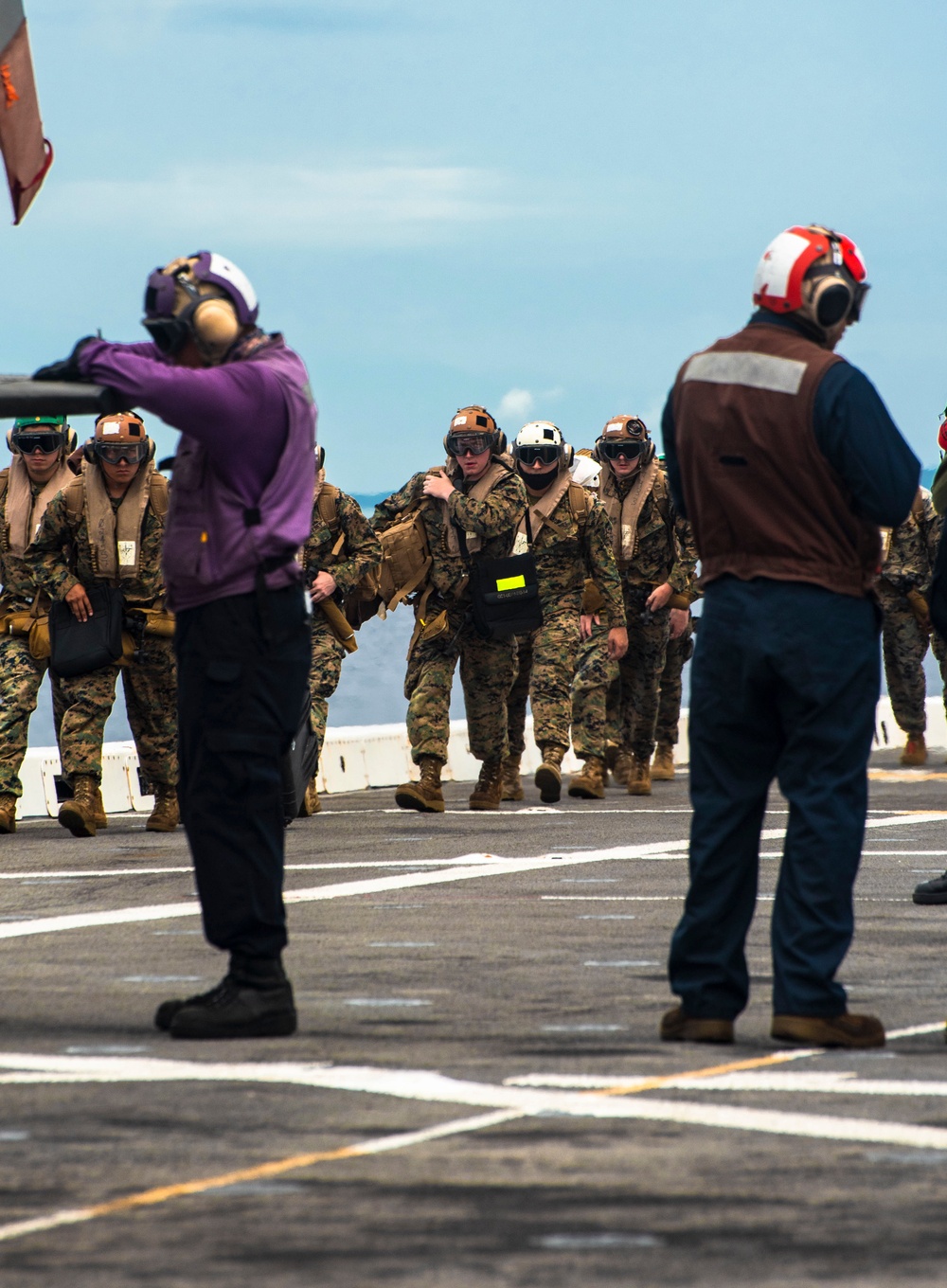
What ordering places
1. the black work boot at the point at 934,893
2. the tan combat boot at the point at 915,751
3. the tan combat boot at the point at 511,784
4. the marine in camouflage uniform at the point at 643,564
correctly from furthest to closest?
the tan combat boot at the point at 915,751 < the marine in camouflage uniform at the point at 643,564 < the tan combat boot at the point at 511,784 < the black work boot at the point at 934,893

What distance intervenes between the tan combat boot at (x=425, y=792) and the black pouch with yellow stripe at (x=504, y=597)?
87 centimetres

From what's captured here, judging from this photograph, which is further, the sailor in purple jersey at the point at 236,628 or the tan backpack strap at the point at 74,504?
the tan backpack strap at the point at 74,504

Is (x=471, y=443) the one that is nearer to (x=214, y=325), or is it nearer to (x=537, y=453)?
(x=537, y=453)

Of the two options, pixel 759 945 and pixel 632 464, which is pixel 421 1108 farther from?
pixel 632 464

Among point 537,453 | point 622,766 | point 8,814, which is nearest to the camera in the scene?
point 8,814

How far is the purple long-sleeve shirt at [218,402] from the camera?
5555 mm

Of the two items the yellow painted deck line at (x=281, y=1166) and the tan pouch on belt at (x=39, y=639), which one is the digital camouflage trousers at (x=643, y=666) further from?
the yellow painted deck line at (x=281, y=1166)

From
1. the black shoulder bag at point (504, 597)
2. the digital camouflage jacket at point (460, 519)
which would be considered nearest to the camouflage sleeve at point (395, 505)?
the digital camouflage jacket at point (460, 519)

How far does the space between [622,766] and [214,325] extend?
11.0 metres

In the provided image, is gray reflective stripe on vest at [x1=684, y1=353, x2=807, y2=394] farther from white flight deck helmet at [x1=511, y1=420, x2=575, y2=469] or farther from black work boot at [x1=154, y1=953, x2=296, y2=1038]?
white flight deck helmet at [x1=511, y1=420, x2=575, y2=469]

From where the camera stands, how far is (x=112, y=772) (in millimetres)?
Answer: 15703

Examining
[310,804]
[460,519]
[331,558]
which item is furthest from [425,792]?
[460,519]

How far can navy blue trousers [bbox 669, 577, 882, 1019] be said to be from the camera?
556cm

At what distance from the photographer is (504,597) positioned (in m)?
14.2
